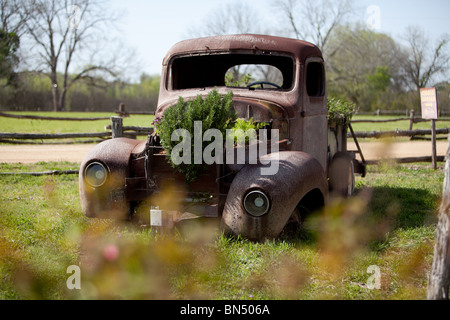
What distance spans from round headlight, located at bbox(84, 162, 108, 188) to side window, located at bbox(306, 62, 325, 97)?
9.81 feet

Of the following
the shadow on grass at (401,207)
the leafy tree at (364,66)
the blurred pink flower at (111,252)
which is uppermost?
the leafy tree at (364,66)

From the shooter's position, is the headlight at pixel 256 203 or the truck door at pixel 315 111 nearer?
the headlight at pixel 256 203

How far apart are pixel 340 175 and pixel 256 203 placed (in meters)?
2.95

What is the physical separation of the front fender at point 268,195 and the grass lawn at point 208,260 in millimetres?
147

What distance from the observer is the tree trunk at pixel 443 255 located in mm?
2812

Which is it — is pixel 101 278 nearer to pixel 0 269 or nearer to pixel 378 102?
pixel 0 269

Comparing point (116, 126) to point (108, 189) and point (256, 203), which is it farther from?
point (256, 203)

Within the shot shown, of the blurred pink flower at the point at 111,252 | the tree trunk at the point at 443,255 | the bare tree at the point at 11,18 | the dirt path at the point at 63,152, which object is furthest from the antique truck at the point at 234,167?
the bare tree at the point at 11,18

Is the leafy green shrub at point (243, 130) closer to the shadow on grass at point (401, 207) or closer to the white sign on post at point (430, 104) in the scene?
the shadow on grass at point (401, 207)

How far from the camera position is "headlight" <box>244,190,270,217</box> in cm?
381

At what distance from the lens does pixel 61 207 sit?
6.05 metres

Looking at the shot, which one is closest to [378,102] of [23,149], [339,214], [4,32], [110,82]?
[110,82]
